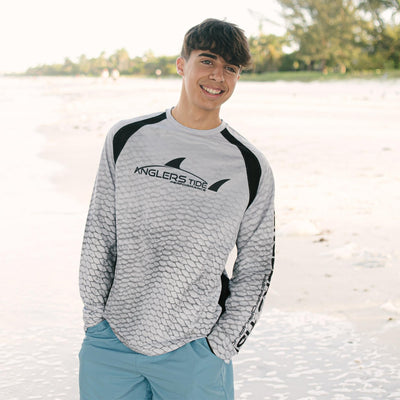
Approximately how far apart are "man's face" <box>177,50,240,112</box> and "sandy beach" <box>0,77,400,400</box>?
1.79m

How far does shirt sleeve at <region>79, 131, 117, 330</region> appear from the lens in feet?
6.82

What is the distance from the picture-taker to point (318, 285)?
491 cm

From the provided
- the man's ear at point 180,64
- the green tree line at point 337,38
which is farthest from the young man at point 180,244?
the green tree line at point 337,38

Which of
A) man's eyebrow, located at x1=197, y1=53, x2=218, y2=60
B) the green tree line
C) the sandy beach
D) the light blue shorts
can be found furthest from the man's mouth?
the green tree line

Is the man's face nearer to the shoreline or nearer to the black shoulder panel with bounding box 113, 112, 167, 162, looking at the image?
the black shoulder panel with bounding box 113, 112, 167, 162

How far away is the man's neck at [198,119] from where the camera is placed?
6.89 ft

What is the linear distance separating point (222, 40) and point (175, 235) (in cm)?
66

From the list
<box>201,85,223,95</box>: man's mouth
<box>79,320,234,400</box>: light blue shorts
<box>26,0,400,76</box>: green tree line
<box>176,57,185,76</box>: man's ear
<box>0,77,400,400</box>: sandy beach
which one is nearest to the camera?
<box>79,320,234,400</box>: light blue shorts

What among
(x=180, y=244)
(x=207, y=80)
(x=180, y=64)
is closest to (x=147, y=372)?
(x=180, y=244)

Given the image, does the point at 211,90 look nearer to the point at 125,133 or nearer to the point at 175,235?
the point at 125,133

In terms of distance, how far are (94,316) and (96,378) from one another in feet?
0.64

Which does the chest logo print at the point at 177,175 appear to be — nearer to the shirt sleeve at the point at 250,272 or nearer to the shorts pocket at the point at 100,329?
the shirt sleeve at the point at 250,272

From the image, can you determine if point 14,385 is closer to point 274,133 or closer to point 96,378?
point 96,378

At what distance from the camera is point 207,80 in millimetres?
2086
